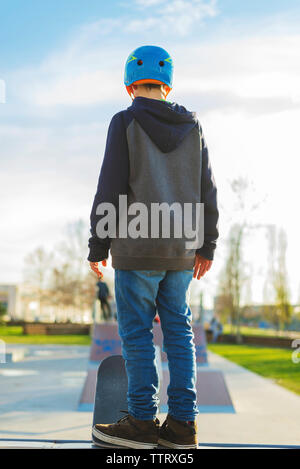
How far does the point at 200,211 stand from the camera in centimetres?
252

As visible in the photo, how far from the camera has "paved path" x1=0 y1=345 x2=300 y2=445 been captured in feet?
12.4

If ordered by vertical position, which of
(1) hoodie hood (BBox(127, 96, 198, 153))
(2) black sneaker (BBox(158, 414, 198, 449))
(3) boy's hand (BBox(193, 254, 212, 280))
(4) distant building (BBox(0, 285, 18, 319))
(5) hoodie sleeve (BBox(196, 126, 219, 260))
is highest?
(1) hoodie hood (BBox(127, 96, 198, 153))

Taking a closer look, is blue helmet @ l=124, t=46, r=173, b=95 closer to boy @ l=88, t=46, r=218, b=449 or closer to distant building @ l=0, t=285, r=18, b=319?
boy @ l=88, t=46, r=218, b=449

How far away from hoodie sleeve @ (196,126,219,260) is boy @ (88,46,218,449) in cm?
7

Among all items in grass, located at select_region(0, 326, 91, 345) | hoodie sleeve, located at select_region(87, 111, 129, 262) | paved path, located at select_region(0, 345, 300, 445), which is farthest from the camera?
grass, located at select_region(0, 326, 91, 345)

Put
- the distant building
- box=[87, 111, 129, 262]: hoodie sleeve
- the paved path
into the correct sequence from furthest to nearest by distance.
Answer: the distant building, the paved path, box=[87, 111, 129, 262]: hoodie sleeve

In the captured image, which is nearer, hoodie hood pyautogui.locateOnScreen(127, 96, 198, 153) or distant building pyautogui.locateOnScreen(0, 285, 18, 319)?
hoodie hood pyautogui.locateOnScreen(127, 96, 198, 153)

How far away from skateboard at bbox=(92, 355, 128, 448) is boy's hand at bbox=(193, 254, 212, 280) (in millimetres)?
670

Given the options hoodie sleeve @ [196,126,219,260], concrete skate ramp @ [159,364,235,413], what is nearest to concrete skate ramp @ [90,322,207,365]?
concrete skate ramp @ [159,364,235,413]

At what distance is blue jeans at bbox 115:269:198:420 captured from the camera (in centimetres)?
227

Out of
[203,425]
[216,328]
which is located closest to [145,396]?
[203,425]

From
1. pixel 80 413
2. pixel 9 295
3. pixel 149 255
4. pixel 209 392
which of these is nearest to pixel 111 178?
pixel 149 255

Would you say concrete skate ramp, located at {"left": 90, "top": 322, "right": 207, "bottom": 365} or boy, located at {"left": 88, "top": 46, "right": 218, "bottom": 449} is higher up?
boy, located at {"left": 88, "top": 46, "right": 218, "bottom": 449}

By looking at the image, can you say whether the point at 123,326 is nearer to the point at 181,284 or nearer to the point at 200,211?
the point at 181,284
